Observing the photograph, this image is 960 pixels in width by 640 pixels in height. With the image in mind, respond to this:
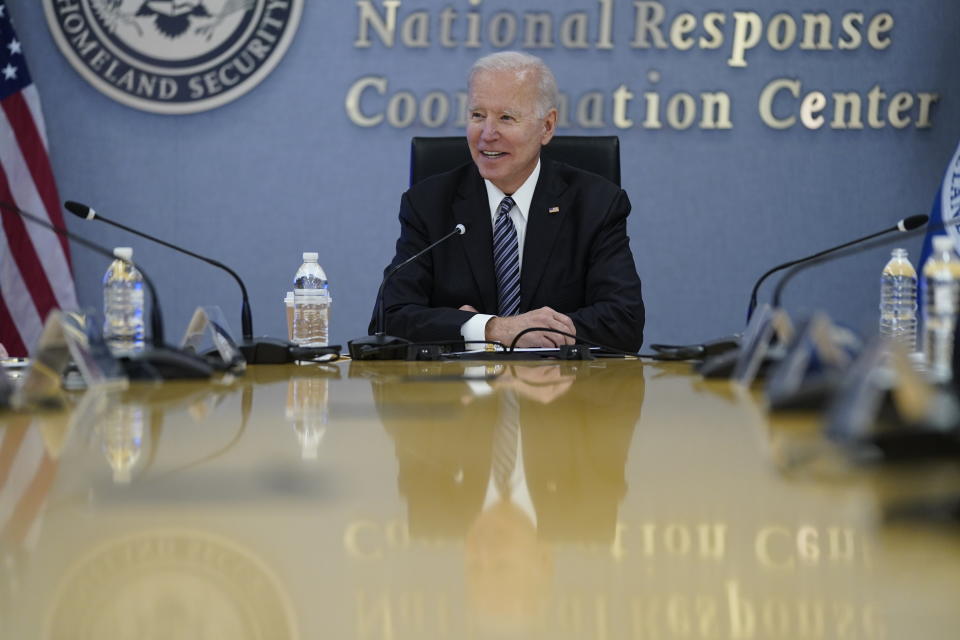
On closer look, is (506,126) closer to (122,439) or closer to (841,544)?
(122,439)

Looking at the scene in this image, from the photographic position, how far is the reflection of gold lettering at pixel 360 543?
1.97 ft

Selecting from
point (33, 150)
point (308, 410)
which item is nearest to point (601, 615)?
point (308, 410)

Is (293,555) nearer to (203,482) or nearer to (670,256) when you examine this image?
(203,482)

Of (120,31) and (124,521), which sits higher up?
(120,31)

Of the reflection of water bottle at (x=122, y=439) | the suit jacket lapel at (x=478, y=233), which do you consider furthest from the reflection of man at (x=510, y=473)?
the suit jacket lapel at (x=478, y=233)

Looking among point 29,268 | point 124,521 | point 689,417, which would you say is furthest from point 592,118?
point 124,521

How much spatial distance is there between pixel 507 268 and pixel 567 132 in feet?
5.19

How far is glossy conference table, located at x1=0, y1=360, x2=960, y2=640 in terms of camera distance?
0.49m

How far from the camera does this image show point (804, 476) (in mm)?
798

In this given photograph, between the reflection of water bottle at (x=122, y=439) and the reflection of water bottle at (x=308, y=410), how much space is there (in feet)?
0.46

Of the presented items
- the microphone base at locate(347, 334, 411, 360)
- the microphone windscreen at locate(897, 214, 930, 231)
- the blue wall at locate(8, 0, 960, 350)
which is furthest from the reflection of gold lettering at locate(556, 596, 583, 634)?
the blue wall at locate(8, 0, 960, 350)

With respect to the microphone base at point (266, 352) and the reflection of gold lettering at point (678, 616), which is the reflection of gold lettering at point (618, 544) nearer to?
the reflection of gold lettering at point (678, 616)

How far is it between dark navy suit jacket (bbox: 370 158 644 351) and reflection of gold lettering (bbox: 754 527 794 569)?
2.41 metres

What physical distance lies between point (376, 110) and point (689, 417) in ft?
11.7
